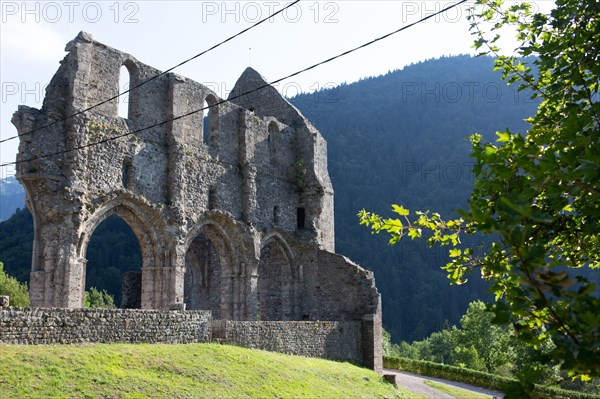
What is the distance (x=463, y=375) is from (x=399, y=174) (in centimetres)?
7578

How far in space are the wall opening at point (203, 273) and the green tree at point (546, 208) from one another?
22854 millimetres

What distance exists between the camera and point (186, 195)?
22.4 meters

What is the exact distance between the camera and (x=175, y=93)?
22.5 metres

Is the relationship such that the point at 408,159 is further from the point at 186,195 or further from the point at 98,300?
the point at 186,195

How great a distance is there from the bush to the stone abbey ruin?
7965 mm

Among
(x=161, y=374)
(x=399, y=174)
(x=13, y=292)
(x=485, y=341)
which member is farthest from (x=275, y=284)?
(x=399, y=174)

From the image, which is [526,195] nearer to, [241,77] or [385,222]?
[385,222]

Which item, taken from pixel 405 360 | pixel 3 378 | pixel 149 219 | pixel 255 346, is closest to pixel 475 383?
pixel 405 360

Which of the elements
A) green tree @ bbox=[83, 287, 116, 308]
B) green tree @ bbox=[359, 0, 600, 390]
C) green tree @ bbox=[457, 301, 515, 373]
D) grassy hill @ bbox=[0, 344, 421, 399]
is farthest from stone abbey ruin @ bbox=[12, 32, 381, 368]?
green tree @ bbox=[83, 287, 116, 308]

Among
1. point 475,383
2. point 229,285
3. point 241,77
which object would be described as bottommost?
point 475,383

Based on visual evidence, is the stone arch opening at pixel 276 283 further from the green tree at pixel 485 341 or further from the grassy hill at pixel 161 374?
the green tree at pixel 485 341

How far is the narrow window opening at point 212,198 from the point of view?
77.7 ft

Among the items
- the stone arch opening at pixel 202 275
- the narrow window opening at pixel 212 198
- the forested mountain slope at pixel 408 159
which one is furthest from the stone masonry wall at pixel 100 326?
the forested mountain slope at pixel 408 159

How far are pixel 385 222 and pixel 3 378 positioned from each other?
8056mm
